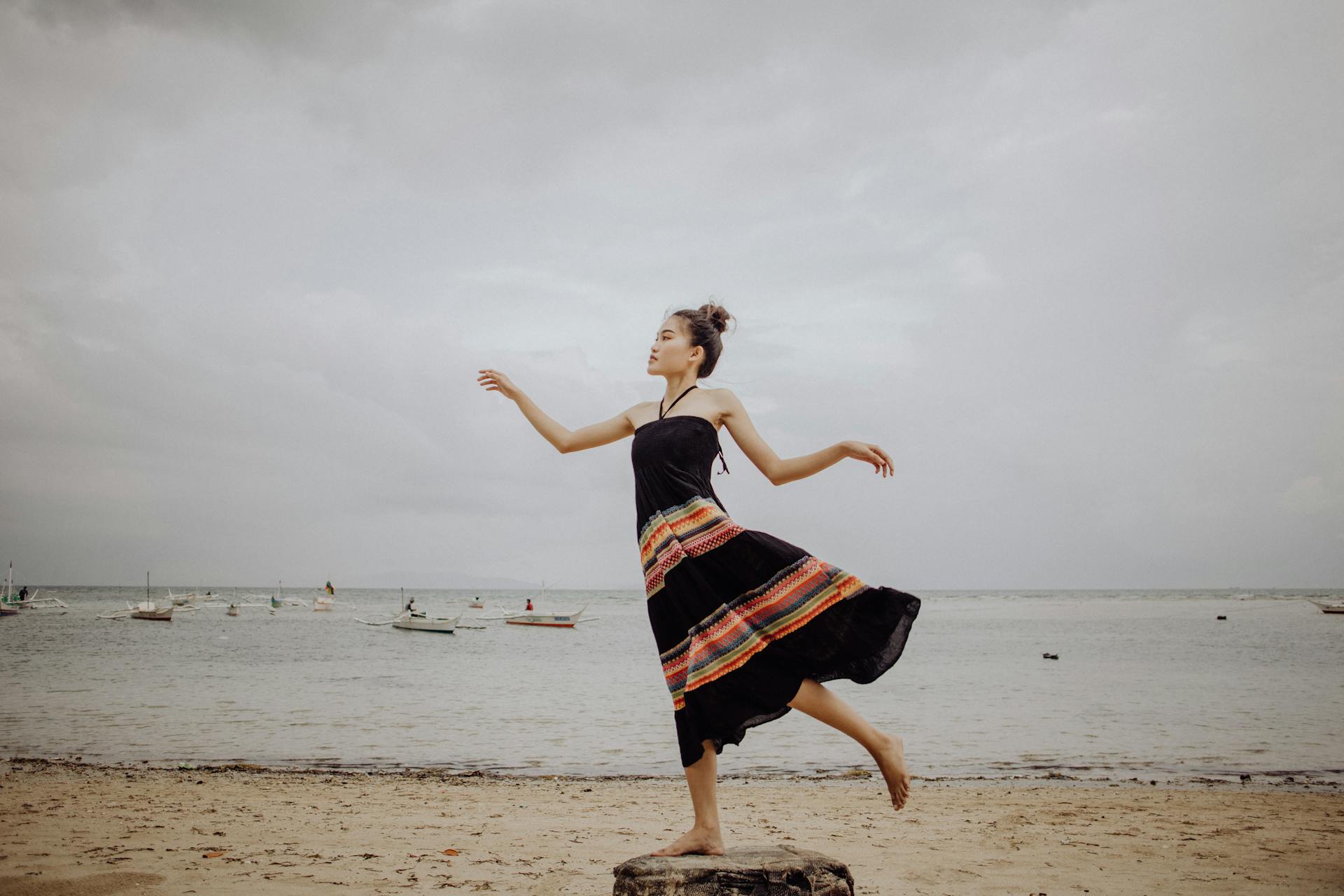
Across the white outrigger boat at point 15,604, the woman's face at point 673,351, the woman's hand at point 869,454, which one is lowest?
the white outrigger boat at point 15,604

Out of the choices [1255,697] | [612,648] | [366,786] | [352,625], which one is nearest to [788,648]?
[366,786]

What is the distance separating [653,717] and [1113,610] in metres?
74.5

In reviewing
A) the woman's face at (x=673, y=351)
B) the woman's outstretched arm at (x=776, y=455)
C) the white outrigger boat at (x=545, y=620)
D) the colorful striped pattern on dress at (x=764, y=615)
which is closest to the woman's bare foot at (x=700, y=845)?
the colorful striped pattern on dress at (x=764, y=615)

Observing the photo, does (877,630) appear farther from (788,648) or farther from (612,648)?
(612,648)

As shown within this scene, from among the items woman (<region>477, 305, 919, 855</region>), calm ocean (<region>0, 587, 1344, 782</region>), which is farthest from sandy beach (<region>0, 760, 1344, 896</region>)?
woman (<region>477, 305, 919, 855</region>)

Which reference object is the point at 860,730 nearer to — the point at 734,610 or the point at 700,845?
the point at 734,610

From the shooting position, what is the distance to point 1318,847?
22.1 feet

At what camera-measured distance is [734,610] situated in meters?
3.15

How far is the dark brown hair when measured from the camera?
361 cm

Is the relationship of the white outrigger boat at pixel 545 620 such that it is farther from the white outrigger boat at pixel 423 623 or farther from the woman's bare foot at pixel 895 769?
the woman's bare foot at pixel 895 769

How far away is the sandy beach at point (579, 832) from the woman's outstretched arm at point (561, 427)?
2.98m

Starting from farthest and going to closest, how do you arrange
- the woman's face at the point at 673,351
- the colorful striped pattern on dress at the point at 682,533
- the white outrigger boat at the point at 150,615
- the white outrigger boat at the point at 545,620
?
the white outrigger boat at the point at 150,615, the white outrigger boat at the point at 545,620, the woman's face at the point at 673,351, the colorful striped pattern on dress at the point at 682,533

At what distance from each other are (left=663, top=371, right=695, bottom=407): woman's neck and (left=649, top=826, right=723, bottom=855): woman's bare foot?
68.7 inches

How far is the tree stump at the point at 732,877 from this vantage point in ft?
10.1
